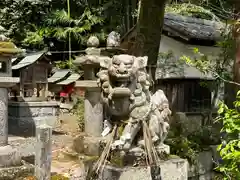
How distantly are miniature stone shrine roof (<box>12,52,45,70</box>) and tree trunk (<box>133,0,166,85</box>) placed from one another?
7.08 meters

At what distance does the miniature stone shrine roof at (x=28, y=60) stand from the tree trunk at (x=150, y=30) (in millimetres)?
7076

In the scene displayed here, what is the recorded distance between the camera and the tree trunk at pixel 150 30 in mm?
8555

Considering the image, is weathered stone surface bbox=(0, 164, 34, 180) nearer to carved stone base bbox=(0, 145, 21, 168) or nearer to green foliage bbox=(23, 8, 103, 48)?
carved stone base bbox=(0, 145, 21, 168)

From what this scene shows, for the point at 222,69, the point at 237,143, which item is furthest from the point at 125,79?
the point at 222,69

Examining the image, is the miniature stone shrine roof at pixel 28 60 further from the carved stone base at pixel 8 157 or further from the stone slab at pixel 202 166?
the stone slab at pixel 202 166

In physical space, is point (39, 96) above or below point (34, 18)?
below

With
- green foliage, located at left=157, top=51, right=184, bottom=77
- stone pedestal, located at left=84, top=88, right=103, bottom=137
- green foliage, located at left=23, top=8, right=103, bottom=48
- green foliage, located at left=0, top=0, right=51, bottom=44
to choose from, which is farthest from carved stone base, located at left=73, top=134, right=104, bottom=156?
green foliage, located at left=0, top=0, right=51, bottom=44

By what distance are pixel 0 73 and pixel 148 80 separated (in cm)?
418

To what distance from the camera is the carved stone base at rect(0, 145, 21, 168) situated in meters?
6.98

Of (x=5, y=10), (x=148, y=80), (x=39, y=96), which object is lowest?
(x=39, y=96)

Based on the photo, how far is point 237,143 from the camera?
161 inches

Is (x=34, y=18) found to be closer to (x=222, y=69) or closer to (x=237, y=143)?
(x=222, y=69)

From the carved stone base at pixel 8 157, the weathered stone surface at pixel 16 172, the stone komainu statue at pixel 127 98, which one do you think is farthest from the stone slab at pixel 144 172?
the carved stone base at pixel 8 157

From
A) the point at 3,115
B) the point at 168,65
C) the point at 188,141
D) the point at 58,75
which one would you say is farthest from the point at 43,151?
the point at 58,75
